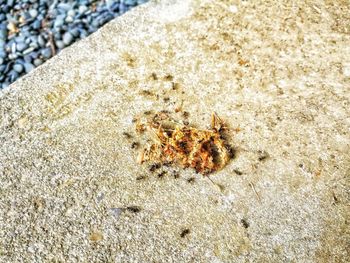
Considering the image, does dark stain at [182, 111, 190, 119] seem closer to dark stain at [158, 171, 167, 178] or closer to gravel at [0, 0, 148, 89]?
dark stain at [158, 171, 167, 178]

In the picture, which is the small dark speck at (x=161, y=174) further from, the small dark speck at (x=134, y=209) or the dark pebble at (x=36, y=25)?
the dark pebble at (x=36, y=25)

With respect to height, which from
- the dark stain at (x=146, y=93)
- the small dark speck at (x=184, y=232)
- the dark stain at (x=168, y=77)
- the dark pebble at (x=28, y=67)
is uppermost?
the dark stain at (x=168, y=77)

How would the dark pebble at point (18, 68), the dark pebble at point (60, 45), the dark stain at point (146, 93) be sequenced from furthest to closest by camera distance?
the dark pebble at point (60, 45), the dark pebble at point (18, 68), the dark stain at point (146, 93)

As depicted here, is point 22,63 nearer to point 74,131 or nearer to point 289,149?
point 74,131

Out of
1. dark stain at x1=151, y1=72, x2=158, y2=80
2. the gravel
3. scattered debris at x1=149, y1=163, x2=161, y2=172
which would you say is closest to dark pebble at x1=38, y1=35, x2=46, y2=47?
the gravel

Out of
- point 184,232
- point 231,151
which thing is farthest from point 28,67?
point 184,232

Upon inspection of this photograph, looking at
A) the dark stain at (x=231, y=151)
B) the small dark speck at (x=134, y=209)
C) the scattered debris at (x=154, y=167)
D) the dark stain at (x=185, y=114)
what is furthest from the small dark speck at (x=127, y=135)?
the dark stain at (x=231, y=151)
